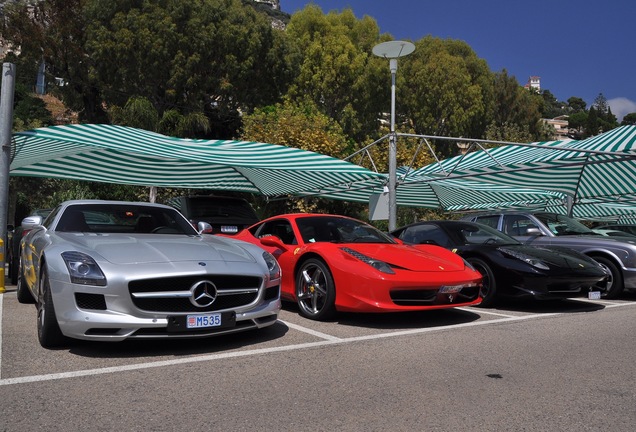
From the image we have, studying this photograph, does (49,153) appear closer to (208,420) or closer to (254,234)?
(254,234)

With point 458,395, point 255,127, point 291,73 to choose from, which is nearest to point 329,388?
point 458,395

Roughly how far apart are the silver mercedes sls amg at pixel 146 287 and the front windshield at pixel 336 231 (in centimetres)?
170

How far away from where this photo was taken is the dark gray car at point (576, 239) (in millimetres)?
9156

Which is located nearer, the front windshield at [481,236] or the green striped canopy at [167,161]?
the front windshield at [481,236]

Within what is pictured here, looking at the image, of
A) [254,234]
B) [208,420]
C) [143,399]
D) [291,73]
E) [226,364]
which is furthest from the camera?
[291,73]

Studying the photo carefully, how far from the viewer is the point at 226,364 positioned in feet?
14.5

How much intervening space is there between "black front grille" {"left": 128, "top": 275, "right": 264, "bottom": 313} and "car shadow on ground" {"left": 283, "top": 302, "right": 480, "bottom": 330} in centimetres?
177

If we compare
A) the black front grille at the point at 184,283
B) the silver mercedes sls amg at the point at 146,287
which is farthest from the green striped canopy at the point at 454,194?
the black front grille at the point at 184,283

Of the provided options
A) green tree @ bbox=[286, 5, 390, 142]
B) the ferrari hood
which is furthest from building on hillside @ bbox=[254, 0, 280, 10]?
the ferrari hood

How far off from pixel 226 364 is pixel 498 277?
468 cm

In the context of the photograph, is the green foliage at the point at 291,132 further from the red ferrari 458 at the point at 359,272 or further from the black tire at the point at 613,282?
the red ferrari 458 at the point at 359,272

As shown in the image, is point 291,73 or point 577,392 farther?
point 291,73

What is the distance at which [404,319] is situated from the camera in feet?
22.1

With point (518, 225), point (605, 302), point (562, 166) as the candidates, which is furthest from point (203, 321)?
point (562, 166)
